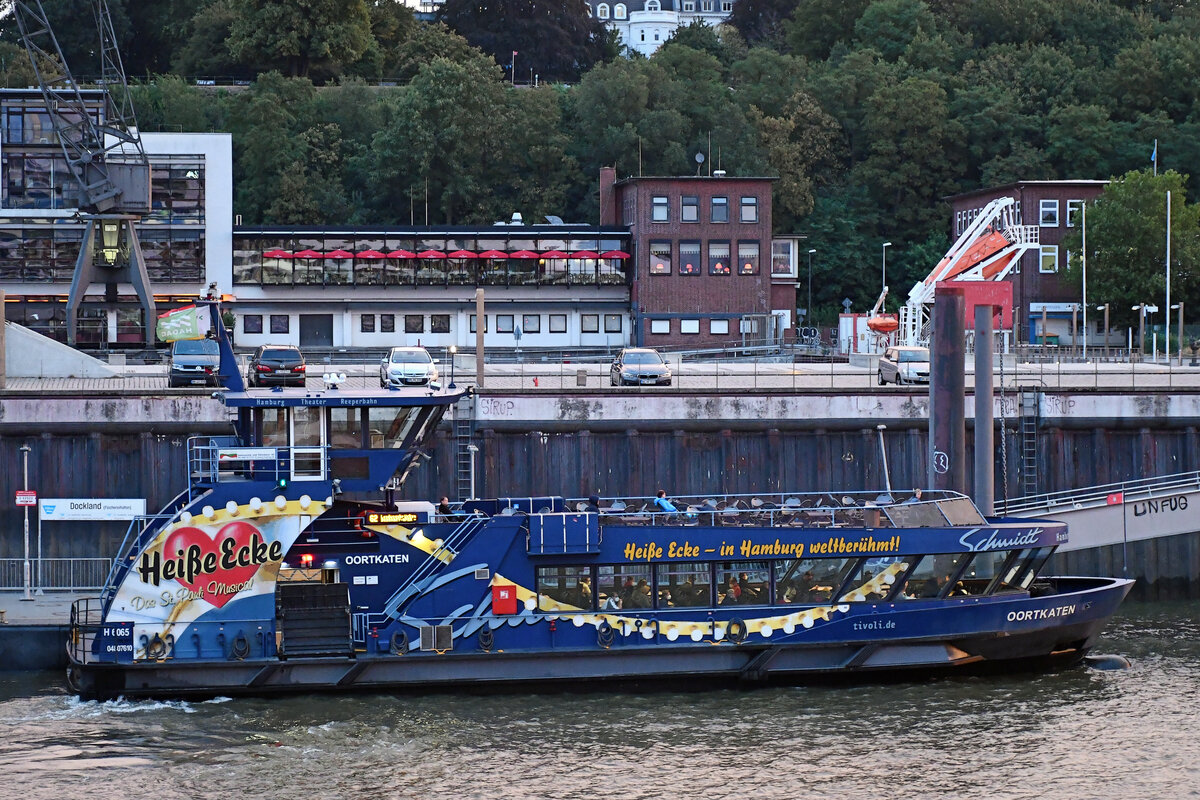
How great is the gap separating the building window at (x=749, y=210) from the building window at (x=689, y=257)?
2537mm

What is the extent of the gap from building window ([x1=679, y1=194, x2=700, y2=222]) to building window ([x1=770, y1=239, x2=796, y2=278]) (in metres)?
6.58

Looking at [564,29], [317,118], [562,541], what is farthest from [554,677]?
[564,29]

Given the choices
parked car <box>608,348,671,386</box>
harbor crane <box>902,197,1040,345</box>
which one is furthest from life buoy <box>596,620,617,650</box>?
harbor crane <box>902,197,1040,345</box>

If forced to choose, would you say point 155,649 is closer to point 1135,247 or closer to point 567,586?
point 567,586

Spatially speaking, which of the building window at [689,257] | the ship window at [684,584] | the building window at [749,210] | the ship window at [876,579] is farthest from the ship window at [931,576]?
the building window at [749,210]

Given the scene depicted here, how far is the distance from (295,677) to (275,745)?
6.62ft

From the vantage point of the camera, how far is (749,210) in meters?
75.0

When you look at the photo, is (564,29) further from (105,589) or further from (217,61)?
(105,589)

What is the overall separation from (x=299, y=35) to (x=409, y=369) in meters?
66.6

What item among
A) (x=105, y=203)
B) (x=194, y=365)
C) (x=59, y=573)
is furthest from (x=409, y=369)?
(x=105, y=203)

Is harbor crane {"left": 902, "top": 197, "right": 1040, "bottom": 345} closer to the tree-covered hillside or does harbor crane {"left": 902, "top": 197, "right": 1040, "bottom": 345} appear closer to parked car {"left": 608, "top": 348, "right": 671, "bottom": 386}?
the tree-covered hillside

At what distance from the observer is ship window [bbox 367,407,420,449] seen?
27172 mm

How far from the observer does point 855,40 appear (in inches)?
4407

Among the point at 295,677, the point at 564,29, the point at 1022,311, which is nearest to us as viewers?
the point at 295,677
